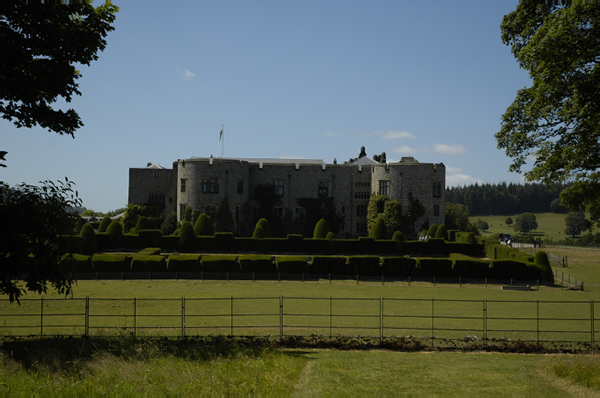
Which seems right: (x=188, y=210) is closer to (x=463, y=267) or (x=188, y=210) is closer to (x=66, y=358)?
(x=463, y=267)

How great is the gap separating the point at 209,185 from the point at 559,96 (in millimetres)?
37098

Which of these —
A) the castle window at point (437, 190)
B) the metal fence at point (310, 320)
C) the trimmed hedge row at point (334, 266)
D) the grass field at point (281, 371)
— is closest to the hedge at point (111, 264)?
the trimmed hedge row at point (334, 266)

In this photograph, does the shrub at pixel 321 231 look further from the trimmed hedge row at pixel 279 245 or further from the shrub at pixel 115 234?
the shrub at pixel 115 234

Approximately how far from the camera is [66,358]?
12.6 m

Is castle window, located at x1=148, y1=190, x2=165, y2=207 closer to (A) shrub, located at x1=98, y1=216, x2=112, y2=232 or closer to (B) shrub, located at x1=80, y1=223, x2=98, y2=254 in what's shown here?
(A) shrub, located at x1=98, y1=216, x2=112, y2=232

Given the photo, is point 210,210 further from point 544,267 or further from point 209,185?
point 544,267

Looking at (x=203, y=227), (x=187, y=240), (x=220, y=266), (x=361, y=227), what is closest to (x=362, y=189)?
(x=361, y=227)

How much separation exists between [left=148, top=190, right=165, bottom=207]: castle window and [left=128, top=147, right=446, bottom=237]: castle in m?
0.11

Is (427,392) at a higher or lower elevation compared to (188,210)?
lower

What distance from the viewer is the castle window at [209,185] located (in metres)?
48.7

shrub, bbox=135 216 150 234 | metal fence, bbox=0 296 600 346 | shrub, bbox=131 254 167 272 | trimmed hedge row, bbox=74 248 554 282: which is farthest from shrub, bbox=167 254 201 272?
shrub, bbox=135 216 150 234

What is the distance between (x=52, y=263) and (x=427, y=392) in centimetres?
1028

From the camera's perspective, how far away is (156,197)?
54.6 m

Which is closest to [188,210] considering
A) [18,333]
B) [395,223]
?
[395,223]
